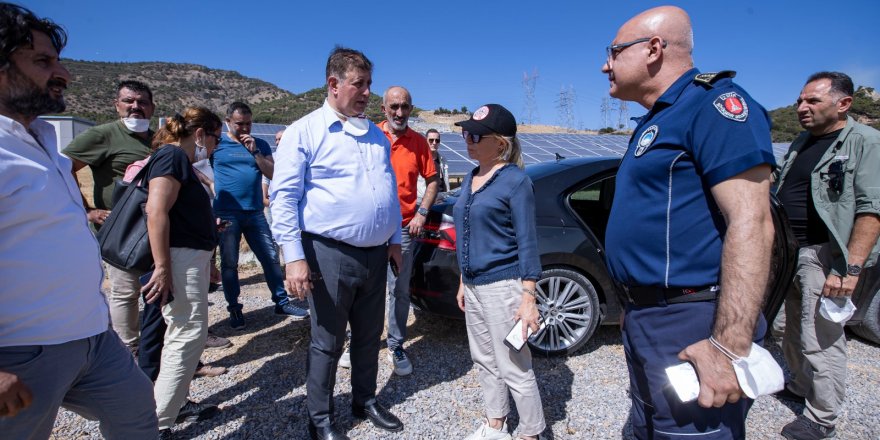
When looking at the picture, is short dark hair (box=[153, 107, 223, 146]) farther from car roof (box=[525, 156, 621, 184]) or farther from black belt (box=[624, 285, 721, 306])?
black belt (box=[624, 285, 721, 306])

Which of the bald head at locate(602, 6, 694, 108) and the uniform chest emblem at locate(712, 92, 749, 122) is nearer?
the uniform chest emblem at locate(712, 92, 749, 122)

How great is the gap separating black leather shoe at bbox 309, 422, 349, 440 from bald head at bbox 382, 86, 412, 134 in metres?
2.16

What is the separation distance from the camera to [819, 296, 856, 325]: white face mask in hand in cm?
243

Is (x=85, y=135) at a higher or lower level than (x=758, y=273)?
higher

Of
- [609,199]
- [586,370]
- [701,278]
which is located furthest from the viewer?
[609,199]

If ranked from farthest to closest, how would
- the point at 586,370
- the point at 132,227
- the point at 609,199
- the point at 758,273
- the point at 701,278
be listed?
the point at 609,199, the point at 586,370, the point at 132,227, the point at 701,278, the point at 758,273

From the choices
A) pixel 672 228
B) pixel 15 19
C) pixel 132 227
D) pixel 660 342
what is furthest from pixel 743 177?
pixel 132 227

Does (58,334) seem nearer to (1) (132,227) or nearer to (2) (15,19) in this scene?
(2) (15,19)

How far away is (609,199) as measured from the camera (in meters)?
4.20

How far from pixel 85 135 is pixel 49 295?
8.61ft

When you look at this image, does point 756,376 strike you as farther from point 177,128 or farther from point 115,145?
point 115,145

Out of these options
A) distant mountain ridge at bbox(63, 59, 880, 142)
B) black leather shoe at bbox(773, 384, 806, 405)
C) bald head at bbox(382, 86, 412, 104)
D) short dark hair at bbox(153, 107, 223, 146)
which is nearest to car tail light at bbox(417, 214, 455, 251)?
bald head at bbox(382, 86, 412, 104)

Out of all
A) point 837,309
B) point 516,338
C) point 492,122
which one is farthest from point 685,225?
point 837,309

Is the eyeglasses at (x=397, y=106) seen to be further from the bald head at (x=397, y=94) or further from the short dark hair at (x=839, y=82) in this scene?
the short dark hair at (x=839, y=82)
